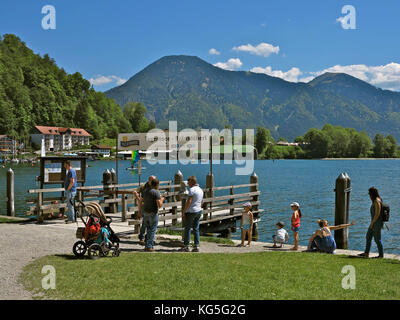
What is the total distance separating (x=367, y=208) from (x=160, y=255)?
3244 centimetres

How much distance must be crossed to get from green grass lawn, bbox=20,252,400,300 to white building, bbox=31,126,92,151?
164275 mm

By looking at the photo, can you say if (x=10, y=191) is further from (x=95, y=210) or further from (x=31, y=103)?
(x=31, y=103)

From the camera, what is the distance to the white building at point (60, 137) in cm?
16412

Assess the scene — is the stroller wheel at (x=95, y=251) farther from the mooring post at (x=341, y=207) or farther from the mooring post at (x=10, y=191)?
the mooring post at (x=10, y=191)

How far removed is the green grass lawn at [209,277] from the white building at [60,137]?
164275mm

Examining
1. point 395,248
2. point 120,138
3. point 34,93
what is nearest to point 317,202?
point 395,248

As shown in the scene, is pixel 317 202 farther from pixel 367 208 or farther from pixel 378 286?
pixel 378 286

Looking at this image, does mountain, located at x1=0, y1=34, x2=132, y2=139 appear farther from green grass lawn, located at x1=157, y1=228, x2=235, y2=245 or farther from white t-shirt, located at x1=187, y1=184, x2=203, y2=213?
white t-shirt, located at x1=187, y1=184, x2=203, y2=213

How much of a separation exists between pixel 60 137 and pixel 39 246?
577ft

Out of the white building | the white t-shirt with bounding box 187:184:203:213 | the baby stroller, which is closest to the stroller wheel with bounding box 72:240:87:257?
the baby stroller

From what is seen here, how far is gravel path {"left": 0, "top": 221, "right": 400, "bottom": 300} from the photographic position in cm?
864

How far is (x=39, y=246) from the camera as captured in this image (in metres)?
11.9

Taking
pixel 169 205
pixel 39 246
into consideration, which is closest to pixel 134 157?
pixel 169 205
